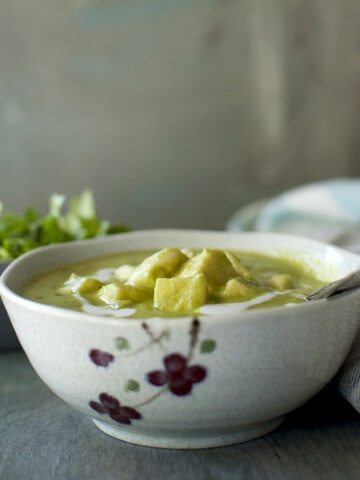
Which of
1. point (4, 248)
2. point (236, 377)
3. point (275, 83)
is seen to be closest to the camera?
point (236, 377)

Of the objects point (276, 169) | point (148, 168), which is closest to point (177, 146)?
point (148, 168)

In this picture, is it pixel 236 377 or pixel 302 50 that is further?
pixel 302 50

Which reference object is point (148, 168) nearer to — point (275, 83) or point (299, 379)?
point (275, 83)

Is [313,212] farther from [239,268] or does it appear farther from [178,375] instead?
[178,375]

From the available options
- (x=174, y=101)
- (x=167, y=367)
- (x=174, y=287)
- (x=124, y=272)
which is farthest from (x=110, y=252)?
(x=174, y=101)

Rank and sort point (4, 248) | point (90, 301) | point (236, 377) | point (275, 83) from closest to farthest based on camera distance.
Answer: point (236, 377) → point (90, 301) → point (4, 248) → point (275, 83)

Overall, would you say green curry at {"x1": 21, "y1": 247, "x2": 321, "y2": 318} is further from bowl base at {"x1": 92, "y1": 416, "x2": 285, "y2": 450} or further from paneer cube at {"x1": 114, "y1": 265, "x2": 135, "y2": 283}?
bowl base at {"x1": 92, "y1": 416, "x2": 285, "y2": 450}

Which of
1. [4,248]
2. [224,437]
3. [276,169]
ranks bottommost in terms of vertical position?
[276,169]
